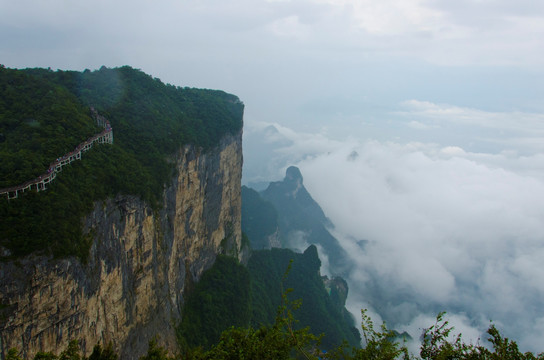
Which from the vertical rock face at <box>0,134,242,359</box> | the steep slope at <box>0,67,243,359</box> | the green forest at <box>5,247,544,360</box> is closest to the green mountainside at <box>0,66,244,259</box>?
the steep slope at <box>0,67,243,359</box>

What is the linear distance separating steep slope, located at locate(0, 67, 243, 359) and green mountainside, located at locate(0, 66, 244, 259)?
0.33ft

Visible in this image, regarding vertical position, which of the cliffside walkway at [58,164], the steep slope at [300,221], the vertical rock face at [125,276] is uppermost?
the cliffside walkway at [58,164]

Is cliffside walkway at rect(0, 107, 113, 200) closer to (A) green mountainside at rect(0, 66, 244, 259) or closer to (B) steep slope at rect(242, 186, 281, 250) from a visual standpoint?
(A) green mountainside at rect(0, 66, 244, 259)

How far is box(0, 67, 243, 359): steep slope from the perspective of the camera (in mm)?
16828

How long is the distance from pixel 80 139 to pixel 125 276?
10.3 m

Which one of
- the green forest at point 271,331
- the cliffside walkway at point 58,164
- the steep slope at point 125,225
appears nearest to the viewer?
the green forest at point 271,331

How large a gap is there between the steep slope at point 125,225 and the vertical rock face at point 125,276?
0.21 ft

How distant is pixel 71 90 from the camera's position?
3666 centimetres

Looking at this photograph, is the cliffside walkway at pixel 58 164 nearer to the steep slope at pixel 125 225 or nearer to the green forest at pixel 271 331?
the steep slope at pixel 125 225

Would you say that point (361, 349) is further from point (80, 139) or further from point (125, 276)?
point (80, 139)

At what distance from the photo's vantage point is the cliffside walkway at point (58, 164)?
18.3 metres

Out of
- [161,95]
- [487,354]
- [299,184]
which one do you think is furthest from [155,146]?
[299,184]

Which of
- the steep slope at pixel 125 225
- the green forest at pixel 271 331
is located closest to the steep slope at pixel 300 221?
the green forest at pixel 271 331

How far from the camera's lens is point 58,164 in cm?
2139
